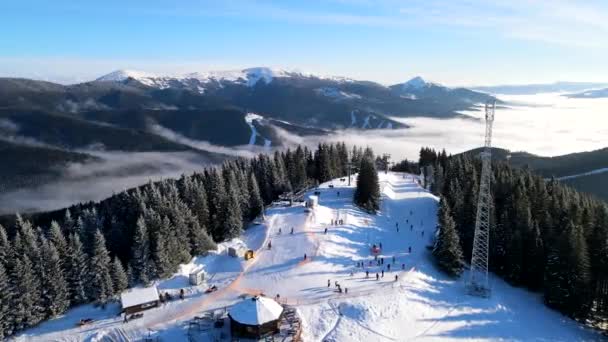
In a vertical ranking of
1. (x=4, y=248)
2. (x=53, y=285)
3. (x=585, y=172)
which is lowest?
(x=585, y=172)

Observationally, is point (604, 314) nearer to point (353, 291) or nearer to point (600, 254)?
point (600, 254)

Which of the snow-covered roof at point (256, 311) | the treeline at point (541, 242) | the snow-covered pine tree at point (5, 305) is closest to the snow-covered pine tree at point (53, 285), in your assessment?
the snow-covered pine tree at point (5, 305)

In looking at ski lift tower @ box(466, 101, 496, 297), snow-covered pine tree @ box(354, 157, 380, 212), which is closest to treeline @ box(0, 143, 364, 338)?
snow-covered pine tree @ box(354, 157, 380, 212)

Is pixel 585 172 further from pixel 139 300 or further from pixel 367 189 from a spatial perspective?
pixel 139 300

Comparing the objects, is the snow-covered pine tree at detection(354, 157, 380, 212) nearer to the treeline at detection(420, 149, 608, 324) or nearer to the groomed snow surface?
the groomed snow surface

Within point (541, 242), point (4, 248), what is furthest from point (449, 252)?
point (4, 248)

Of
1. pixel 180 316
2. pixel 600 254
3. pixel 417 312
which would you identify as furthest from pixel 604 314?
pixel 180 316
